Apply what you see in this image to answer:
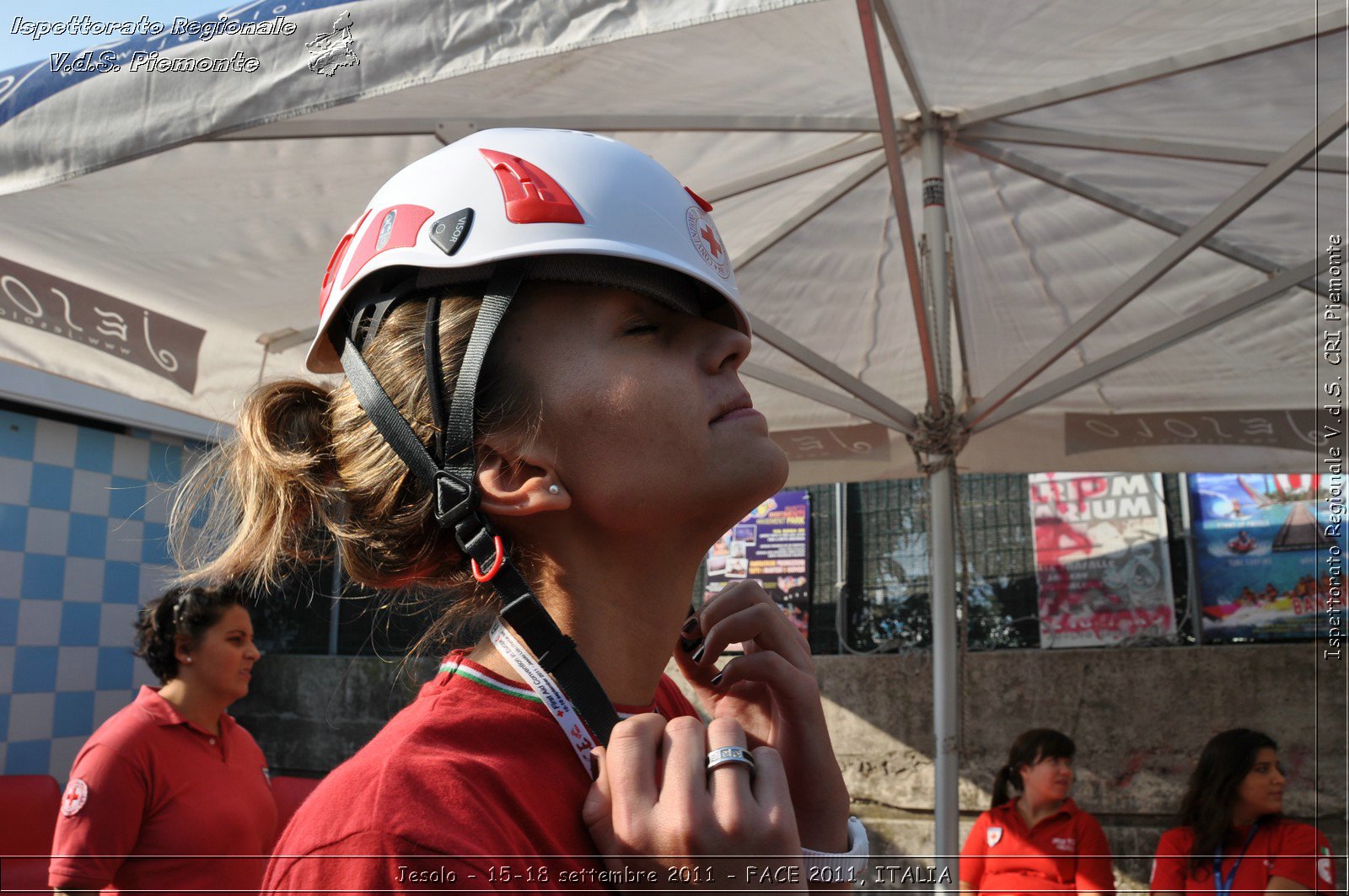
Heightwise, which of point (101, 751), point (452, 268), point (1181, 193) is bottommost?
point (101, 751)

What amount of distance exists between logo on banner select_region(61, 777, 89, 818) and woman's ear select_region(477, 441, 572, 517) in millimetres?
2598

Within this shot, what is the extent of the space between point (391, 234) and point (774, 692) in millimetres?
766

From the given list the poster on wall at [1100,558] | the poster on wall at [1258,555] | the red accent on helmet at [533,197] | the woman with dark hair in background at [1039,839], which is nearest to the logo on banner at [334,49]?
the red accent on helmet at [533,197]

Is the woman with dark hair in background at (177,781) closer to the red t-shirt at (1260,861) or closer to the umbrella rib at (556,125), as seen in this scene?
the umbrella rib at (556,125)

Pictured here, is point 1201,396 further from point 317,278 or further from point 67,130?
point 67,130

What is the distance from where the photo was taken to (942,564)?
411 centimetres

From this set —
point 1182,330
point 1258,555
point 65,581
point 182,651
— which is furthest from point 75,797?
point 1258,555

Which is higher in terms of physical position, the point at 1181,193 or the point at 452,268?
the point at 1181,193

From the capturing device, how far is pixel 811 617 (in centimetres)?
699

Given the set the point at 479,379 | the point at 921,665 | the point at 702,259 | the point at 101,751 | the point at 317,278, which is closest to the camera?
the point at 479,379

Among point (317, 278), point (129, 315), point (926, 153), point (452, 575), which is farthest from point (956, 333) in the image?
point (452, 575)

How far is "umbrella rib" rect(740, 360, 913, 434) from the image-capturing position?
3.98 metres

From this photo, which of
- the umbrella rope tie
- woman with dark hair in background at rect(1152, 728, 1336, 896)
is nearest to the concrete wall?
woman with dark hair in background at rect(1152, 728, 1336, 896)

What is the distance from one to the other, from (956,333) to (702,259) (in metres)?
3.41
